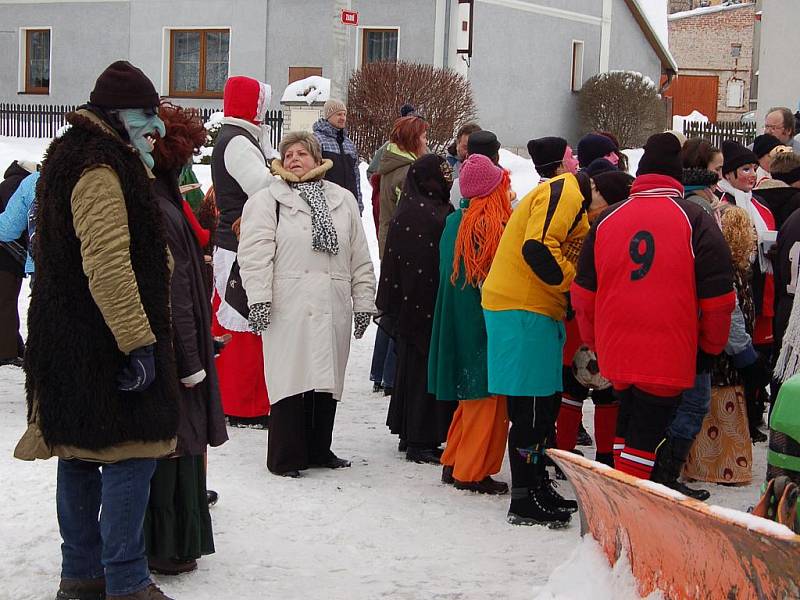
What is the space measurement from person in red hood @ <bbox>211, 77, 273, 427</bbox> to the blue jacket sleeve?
4.69 feet

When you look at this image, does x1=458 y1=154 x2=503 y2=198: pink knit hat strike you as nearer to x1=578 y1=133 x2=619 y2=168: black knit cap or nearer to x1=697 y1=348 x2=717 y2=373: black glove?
x1=578 y1=133 x2=619 y2=168: black knit cap

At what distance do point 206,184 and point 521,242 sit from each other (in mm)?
14187

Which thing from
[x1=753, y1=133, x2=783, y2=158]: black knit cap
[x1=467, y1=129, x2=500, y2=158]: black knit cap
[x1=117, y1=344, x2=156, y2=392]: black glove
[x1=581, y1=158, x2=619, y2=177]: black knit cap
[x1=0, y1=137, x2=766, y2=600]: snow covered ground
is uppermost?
[x1=753, y1=133, x2=783, y2=158]: black knit cap

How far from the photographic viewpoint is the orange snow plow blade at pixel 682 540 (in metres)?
3.05

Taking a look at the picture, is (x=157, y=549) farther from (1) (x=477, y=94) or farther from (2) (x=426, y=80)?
(1) (x=477, y=94)

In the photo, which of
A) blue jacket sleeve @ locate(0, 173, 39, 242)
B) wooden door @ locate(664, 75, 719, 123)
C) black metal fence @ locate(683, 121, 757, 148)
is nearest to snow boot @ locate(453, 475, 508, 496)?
blue jacket sleeve @ locate(0, 173, 39, 242)

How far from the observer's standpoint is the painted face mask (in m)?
4.31

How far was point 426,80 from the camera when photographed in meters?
23.2

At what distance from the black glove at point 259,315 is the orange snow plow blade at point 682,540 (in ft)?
8.58

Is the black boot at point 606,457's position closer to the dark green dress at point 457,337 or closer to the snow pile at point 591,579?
the dark green dress at point 457,337

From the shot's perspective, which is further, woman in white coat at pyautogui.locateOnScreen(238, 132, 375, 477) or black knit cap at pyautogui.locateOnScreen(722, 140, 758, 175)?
black knit cap at pyautogui.locateOnScreen(722, 140, 758, 175)

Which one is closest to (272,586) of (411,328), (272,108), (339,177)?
(411,328)

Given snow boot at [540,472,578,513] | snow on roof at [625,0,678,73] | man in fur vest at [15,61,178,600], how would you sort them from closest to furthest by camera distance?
man in fur vest at [15,61,178,600]
snow boot at [540,472,578,513]
snow on roof at [625,0,678,73]

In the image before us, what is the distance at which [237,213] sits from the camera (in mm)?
7625
